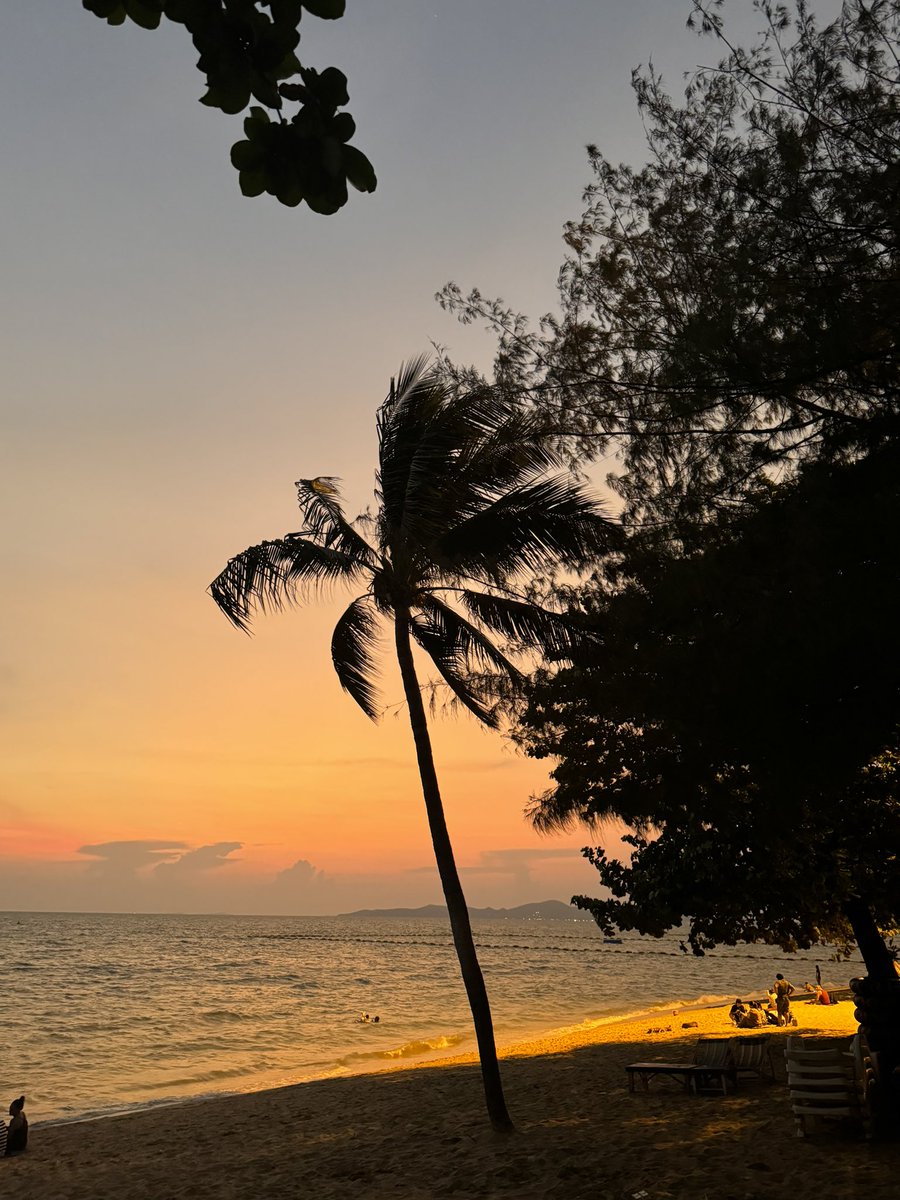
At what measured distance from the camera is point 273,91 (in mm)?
2098

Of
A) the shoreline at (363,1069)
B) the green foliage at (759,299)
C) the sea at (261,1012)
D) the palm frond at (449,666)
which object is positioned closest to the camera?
the green foliage at (759,299)

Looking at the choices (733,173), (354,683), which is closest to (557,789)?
(354,683)

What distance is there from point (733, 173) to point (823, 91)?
0.88 metres

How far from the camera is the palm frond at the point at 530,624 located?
10.4 meters

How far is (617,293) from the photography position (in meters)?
8.70

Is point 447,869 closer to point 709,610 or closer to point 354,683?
point 354,683

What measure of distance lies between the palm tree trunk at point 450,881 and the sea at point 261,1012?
11908 millimetres

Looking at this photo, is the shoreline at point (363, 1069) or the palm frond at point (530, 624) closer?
the palm frond at point (530, 624)

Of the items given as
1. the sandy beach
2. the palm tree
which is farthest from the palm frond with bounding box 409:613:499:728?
the sandy beach

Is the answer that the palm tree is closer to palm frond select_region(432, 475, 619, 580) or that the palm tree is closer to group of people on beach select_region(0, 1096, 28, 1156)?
palm frond select_region(432, 475, 619, 580)

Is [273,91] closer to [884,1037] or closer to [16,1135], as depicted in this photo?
[884,1037]

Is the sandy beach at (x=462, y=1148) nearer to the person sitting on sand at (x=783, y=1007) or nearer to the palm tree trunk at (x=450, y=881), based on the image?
the palm tree trunk at (x=450, y=881)

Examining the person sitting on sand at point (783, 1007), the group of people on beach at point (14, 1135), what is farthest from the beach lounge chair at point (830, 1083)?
the person sitting on sand at point (783, 1007)

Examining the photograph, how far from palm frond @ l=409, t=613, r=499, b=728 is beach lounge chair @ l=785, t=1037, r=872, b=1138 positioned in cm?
530
